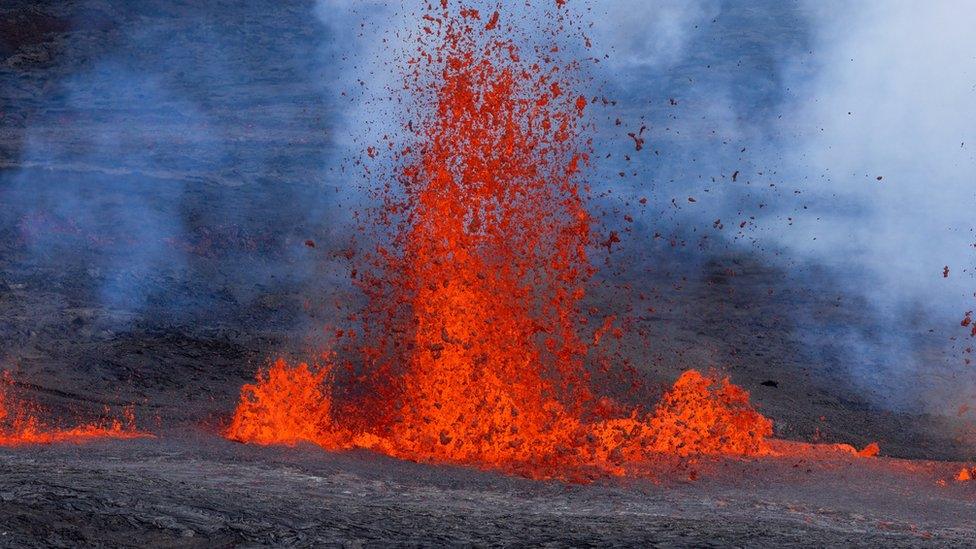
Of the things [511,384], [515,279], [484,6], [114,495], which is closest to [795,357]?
[515,279]

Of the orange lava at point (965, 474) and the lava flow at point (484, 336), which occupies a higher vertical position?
the lava flow at point (484, 336)

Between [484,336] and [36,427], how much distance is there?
12.0 feet

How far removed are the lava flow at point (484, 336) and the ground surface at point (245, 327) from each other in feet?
1.71

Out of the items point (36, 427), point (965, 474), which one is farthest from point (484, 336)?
point (965, 474)

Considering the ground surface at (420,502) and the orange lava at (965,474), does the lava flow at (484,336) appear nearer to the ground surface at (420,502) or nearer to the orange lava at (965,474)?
the ground surface at (420,502)

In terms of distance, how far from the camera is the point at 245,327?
11.4 m

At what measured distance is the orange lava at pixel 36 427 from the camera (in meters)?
6.82

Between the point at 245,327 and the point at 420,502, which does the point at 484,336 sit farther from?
the point at 245,327

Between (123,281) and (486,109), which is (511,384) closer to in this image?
(486,109)

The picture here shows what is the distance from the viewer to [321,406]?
8.11 m

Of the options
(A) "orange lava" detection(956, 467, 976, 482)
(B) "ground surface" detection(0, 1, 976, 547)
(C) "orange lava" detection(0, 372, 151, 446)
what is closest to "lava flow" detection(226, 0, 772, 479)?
(B) "ground surface" detection(0, 1, 976, 547)

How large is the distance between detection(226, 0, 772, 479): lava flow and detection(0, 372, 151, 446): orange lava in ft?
3.16

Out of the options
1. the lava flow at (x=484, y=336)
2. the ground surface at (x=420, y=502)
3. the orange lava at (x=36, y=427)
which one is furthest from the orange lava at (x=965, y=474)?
the orange lava at (x=36, y=427)

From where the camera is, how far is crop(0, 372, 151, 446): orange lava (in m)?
6.82
